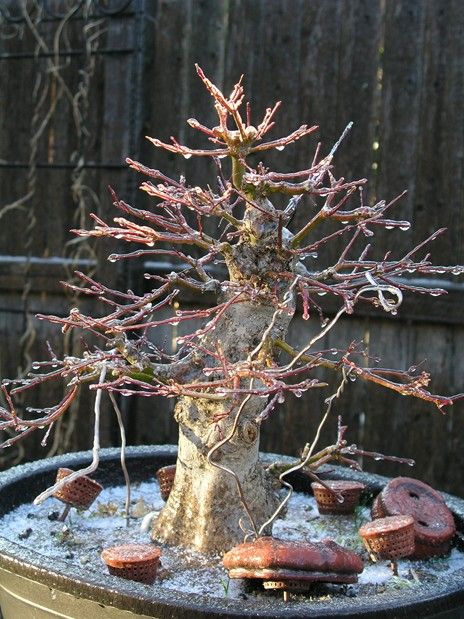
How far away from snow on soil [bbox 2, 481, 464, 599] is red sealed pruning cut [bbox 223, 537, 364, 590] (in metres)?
0.06

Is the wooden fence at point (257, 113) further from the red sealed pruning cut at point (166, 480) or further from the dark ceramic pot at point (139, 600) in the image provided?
the dark ceramic pot at point (139, 600)

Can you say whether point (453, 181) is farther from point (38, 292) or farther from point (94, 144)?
point (38, 292)

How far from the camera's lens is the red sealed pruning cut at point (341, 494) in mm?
1750

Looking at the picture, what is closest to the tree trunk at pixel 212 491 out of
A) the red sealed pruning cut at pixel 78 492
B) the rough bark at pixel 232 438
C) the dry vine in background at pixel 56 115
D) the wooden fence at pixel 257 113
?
the rough bark at pixel 232 438

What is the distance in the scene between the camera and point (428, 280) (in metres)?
2.86

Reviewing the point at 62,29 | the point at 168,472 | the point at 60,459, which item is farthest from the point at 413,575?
the point at 62,29

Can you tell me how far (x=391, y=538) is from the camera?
1394mm

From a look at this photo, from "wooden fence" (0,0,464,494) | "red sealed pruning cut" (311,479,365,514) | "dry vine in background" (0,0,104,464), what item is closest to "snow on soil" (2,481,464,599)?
"red sealed pruning cut" (311,479,365,514)

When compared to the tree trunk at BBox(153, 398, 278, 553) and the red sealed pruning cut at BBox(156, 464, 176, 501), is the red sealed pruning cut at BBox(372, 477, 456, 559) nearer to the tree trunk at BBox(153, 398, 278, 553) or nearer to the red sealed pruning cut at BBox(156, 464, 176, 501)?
the tree trunk at BBox(153, 398, 278, 553)

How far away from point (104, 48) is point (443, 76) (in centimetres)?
140

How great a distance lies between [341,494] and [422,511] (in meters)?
0.21

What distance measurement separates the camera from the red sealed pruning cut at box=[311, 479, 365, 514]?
1750 mm

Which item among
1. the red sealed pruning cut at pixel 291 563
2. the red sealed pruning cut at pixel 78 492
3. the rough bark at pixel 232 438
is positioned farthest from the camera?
the red sealed pruning cut at pixel 78 492

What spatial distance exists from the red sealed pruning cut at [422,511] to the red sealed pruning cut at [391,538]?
8cm
